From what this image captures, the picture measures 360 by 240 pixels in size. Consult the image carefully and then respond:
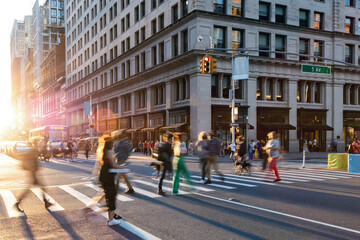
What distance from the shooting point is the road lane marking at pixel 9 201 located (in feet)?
29.2

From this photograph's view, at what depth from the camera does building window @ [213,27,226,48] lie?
35688 mm

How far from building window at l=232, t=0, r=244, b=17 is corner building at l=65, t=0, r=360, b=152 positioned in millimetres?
105

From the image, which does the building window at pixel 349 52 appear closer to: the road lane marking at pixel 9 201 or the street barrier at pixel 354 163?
the street barrier at pixel 354 163

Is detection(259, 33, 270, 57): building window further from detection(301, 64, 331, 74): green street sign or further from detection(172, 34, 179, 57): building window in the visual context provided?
detection(301, 64, 331, 74): green street sign

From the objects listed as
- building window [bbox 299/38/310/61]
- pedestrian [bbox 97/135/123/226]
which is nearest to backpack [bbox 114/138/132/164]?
pedestrian [bbox 97/135/123/226]

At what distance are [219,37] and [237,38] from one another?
2.24 m

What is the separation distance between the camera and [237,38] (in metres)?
36.9

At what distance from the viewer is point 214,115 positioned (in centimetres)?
3544

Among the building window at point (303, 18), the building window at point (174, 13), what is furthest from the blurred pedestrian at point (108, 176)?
the building window at point (303, 18)

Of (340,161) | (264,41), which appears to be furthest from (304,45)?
(340,161)

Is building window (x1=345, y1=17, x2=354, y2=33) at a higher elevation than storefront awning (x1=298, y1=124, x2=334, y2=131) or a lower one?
higher

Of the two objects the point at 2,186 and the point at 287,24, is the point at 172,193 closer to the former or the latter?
the point at 2,186

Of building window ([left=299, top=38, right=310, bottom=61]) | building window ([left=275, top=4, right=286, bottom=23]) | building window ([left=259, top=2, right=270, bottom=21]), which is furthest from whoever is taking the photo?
building window ([left=299, top=38, right=310, bottom=61])

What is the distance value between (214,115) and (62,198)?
25650 mm
